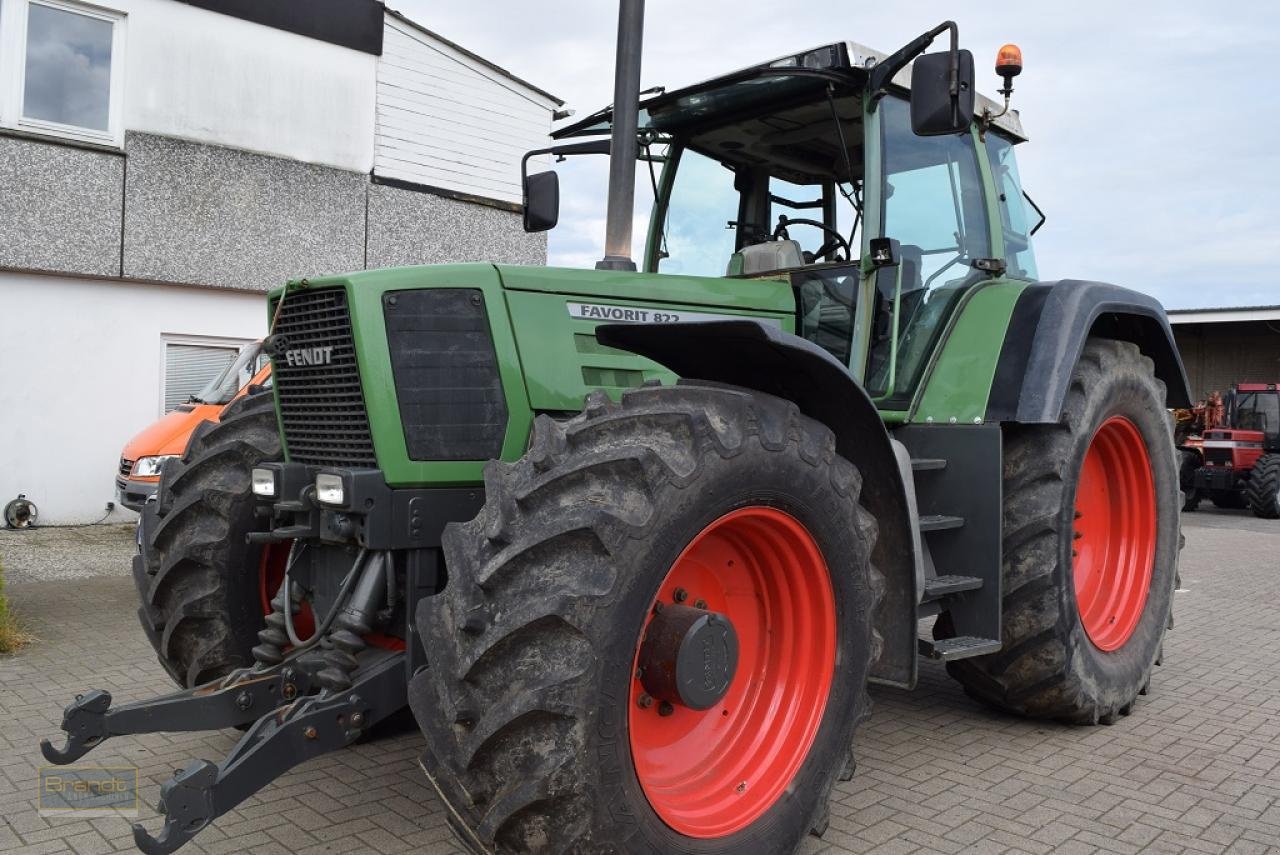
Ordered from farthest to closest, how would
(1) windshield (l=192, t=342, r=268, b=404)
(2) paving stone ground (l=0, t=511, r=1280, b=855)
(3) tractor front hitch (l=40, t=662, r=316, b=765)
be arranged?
(1) windshield (l=192, t=342, r=268, b=404)
(2) paving stone ground (l=0, t=511, r=1280, b=855)
(3) tractor front hitch (l=40, t=662, r=316, b=765)

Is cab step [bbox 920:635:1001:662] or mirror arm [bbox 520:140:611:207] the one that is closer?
cab step [bbox 920:635:1001:662]

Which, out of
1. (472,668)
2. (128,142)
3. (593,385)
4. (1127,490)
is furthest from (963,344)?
(128,142)

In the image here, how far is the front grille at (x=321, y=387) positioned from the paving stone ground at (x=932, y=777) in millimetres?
1190

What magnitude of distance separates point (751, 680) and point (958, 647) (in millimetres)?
997

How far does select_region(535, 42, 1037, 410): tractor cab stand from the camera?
14.1 ft

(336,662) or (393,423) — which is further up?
(393,423)

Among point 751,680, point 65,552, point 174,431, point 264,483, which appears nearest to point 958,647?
point 751,680

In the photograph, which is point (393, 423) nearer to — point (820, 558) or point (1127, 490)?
point (820, 558)

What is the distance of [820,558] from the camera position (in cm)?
320

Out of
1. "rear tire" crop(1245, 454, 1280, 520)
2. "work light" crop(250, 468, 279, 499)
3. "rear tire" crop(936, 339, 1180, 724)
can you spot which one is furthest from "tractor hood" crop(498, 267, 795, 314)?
"rear tire" crop(1245, 454, 1280, 520)

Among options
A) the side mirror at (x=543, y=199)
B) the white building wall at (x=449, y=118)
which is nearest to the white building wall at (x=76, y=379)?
the white building wall at (x=449, y=118)

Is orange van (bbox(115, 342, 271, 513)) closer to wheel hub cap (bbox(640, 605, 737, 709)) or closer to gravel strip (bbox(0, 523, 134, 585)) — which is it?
gravel strip (bbox(0, 523, 134, 585))

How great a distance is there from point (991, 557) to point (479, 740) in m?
2.43

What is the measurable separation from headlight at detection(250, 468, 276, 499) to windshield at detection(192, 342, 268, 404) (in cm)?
619
